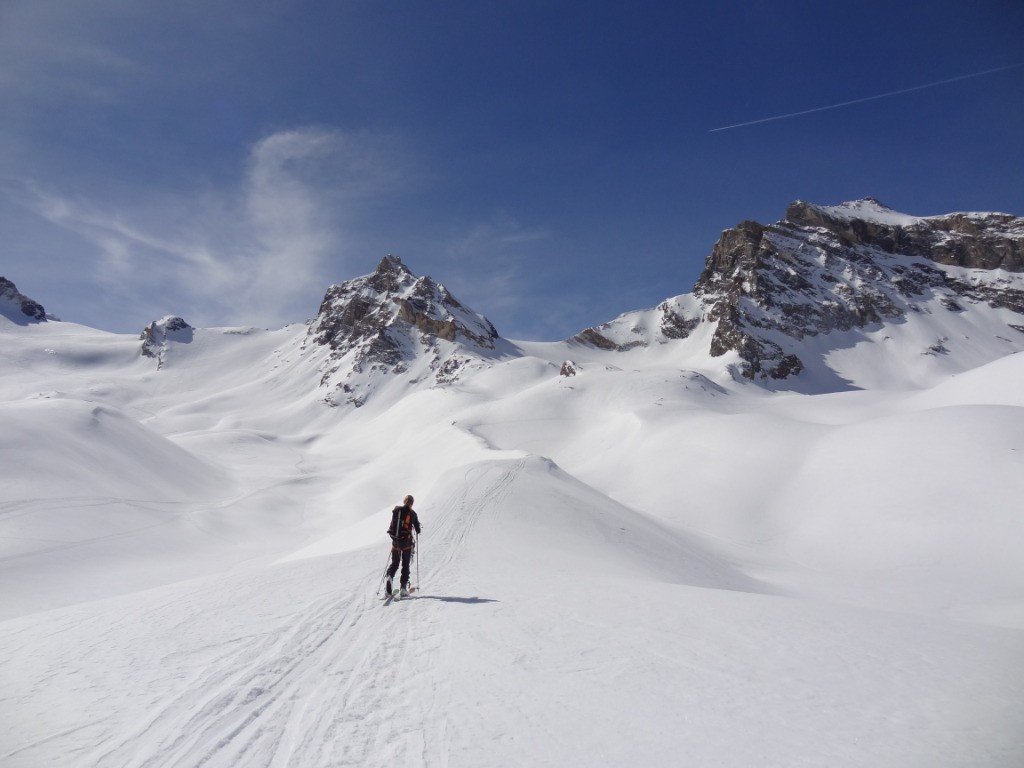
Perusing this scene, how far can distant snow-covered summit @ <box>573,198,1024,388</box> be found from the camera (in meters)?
116

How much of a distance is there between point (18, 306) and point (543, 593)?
744 feet

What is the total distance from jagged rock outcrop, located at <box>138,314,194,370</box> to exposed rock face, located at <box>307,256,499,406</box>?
39463 millimetres

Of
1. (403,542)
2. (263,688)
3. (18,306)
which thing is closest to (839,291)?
(403,542)

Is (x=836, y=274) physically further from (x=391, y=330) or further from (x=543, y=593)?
(x=543, y=593)

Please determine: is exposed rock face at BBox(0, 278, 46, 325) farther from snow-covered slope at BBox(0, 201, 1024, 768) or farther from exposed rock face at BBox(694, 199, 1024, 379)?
exposed rock face at BBox(694, 199, 1024, 379)

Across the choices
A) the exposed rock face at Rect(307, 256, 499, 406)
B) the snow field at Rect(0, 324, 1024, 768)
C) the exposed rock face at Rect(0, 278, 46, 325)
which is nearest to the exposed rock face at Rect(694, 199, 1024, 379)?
the exposed rock face at Rect(307, 256, 499, 406)

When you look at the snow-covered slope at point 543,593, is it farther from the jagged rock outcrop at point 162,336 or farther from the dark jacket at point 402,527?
the jagged rock outcrop at point 162,336

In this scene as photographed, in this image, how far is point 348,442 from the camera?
83.3 metres

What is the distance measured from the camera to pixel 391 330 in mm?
Answer: 132625

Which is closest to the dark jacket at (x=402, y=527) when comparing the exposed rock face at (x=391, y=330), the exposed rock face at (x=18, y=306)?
the exposed rock face at (x=391, y=330)

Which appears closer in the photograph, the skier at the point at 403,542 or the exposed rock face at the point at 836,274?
the skier at the point at 403,542

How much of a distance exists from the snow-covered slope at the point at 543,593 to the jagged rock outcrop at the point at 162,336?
106724 mm

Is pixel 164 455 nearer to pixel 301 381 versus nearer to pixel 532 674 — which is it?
pixel 532 674

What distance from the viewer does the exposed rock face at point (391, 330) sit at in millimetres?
120062
